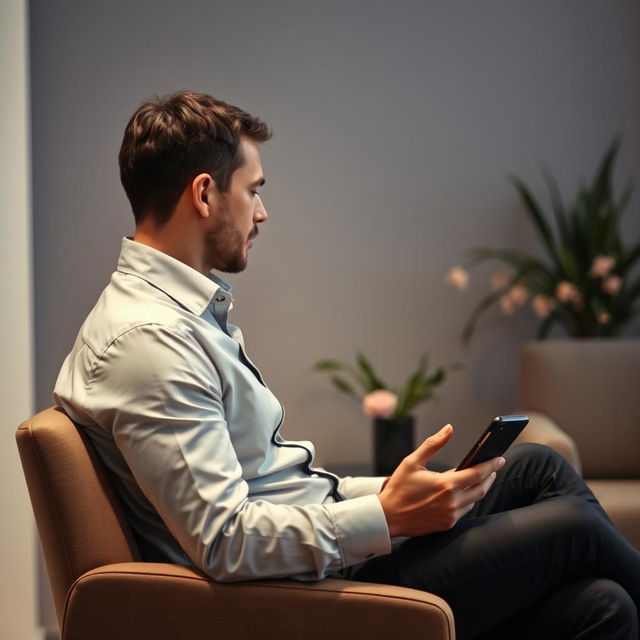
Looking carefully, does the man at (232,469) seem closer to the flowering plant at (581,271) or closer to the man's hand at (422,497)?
the man's hand at (422,497)

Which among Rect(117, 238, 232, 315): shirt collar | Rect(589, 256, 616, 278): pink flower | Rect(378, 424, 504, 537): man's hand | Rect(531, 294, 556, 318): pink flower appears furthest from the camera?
Rect(531, 294, 556, 318): pink flower

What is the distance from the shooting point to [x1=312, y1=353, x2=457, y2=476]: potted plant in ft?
10.8

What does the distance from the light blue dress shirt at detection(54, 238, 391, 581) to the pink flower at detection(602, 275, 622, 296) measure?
2.08m

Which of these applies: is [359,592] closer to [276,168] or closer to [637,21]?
[276,168]

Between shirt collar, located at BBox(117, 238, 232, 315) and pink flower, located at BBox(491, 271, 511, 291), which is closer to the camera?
shirt collar, located at BBox(117, 238, 232, 315)

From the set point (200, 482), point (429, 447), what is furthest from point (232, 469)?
point (429, 447)

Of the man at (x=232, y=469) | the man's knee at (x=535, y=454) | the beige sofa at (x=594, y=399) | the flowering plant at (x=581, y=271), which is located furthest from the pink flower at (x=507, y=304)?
the man at (x=232, y=469)

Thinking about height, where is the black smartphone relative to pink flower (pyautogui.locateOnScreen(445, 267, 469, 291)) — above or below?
below

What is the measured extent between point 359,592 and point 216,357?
16.5 inches

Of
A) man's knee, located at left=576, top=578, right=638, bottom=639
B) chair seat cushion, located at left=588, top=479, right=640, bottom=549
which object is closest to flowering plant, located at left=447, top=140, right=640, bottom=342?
chair seat cushion, located at left=588, top=479, right=640, bottom=549

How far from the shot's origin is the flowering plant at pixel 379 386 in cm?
330

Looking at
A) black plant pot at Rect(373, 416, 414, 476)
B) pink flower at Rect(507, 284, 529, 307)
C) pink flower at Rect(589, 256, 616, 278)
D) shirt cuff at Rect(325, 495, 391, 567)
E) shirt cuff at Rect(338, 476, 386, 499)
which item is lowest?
black plant pot at Rect(373, 416, 414, 476)

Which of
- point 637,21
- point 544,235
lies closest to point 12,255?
point 544,235

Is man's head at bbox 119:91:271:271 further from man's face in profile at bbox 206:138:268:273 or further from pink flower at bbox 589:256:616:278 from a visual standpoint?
pink flower at bbox 589:256:616:278
